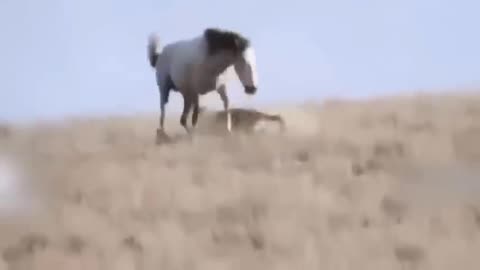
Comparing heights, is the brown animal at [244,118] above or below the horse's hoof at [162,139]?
above

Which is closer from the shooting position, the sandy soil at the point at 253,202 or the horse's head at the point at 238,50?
the sandy soil at the point at 253,202

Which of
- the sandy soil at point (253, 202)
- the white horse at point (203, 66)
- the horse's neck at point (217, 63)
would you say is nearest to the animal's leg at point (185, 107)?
the white horse at point (203, 66)

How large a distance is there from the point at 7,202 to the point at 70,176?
4.39 ft

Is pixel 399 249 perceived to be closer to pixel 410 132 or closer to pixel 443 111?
pixel 410 132

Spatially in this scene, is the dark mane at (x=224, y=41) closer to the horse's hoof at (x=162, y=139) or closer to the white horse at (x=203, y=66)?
the white horse at (x=203, y=66)

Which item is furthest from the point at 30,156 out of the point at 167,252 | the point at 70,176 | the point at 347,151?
the point at 167,252

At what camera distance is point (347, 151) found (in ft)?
40.2

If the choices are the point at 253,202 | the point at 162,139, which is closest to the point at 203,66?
the point at 162,139

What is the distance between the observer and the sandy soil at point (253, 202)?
7828 millimetres

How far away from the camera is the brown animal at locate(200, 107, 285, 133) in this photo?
52.1 feet

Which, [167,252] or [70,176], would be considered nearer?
[167,252]

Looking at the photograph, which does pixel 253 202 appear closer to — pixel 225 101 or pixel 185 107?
pixel 185 107

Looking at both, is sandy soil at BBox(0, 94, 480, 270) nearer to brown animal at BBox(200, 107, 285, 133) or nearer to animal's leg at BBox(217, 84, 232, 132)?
animal's leg at BBox(217, 84, 232, 132)

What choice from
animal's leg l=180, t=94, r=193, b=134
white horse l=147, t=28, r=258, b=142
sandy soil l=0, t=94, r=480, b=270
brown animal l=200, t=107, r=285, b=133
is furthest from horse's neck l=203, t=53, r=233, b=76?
brown animal l=200, t=107, r=285, b=133
